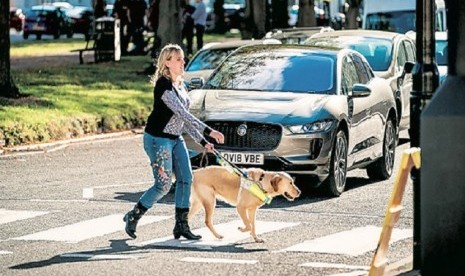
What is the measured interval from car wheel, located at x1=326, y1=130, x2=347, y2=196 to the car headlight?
0.93ft

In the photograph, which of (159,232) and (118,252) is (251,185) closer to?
(159,232)

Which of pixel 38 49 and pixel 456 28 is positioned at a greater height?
pixel 456 28

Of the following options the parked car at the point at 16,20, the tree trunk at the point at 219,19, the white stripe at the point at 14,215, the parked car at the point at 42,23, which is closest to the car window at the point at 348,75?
the white stripe at the point at 14,215

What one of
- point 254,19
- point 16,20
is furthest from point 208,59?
point 16,20

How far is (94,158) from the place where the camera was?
72.9ft

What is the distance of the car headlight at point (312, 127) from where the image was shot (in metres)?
17.4

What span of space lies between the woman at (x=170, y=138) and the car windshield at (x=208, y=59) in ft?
41.1

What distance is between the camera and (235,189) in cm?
1405

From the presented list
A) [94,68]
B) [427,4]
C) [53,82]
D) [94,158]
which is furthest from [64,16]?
[427,4]

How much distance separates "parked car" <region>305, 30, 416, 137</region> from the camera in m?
24.6

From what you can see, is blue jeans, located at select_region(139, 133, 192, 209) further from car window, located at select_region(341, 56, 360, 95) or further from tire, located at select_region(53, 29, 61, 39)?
Result: tire, located at select_region(53, 29, 61, 39)

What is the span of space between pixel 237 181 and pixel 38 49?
1543 inches

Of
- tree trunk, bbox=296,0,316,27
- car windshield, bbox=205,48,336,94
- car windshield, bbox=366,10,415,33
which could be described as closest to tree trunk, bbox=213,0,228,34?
tree trunk, bbox=296,0,316,27

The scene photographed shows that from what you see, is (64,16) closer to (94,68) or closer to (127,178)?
(94,68)
